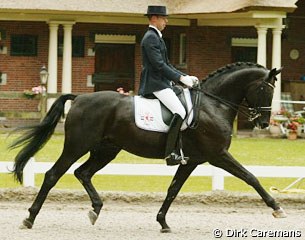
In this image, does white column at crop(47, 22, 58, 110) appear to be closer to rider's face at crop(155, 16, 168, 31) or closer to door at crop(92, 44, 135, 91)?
door at crop(92, 44, 135, 91)

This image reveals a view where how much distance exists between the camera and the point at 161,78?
12.3m

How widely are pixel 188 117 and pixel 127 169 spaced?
298 cm

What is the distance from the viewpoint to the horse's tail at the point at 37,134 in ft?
42.1

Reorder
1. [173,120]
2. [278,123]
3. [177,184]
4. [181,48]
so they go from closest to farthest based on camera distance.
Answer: [173,120] → [177,184] → [278,123] → [181,48]

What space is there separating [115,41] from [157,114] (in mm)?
19918

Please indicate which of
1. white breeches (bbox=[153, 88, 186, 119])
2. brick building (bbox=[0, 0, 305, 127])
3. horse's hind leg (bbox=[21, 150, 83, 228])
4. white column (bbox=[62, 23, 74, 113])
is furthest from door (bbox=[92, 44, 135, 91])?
white breeches (bbox=[153, 88, 186, 119])

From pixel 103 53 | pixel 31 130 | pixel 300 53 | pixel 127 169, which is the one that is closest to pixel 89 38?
pixel 103 53

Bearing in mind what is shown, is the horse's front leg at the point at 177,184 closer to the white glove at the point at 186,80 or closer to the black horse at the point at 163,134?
the black horse at the point at 163,134

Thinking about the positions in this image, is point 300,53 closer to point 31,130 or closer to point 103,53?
point 103,53

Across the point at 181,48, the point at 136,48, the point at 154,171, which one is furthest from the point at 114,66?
the point at 154,171

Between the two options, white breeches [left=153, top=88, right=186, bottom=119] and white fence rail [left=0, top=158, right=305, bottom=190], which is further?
white fence rail [left=0, top=158, right=305, bottom=190]

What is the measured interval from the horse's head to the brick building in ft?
53.1

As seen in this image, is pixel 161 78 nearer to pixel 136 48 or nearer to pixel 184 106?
pixel 184 106

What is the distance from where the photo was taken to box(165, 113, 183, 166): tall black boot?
12.2 metres
